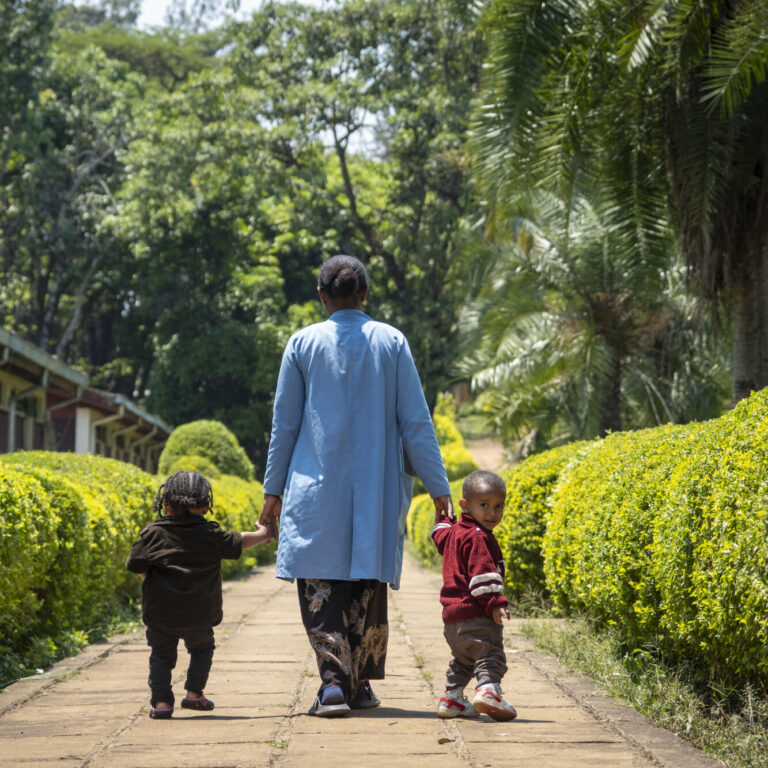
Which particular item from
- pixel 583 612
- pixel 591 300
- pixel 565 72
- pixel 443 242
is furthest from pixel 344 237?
pixel 583 612

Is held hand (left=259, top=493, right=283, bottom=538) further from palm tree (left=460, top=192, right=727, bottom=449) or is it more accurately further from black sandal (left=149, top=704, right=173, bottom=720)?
palm tree (left=460, top=192, right=727, bottom=449)

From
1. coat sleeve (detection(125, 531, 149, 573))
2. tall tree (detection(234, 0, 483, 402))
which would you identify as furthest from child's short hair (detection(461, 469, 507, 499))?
tall tree (detection(234, 0, 483, 402))

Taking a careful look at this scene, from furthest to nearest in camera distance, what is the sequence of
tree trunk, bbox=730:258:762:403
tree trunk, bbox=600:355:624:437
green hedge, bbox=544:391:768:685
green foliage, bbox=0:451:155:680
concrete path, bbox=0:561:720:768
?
tree trunk, bbox=600:355:624:437 → tree trunk, bbox=730:258:762:403 → green foliage, bbox=0:451:155:680 → green hedge, bbox=544:391:768:685 → concrete path, bbox=0:561:720:768

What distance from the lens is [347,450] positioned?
4.95 m

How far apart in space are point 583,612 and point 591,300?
12926mm

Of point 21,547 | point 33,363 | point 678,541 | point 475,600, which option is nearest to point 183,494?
point 475,600

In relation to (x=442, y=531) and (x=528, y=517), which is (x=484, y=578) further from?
(x=528, y=517)

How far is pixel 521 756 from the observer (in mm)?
3959

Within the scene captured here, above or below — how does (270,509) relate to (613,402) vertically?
below

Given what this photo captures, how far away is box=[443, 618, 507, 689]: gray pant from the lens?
4.70 metres

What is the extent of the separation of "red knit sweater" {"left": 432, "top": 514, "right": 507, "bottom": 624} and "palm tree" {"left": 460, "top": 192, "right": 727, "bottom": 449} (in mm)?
14180

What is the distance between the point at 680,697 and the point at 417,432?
1669mm

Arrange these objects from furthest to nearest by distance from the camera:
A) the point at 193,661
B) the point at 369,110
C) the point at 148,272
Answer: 1. the point at 148,272
2. the point at 369,110
3. the point at 193,661

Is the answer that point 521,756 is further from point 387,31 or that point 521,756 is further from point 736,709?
point 387,31
